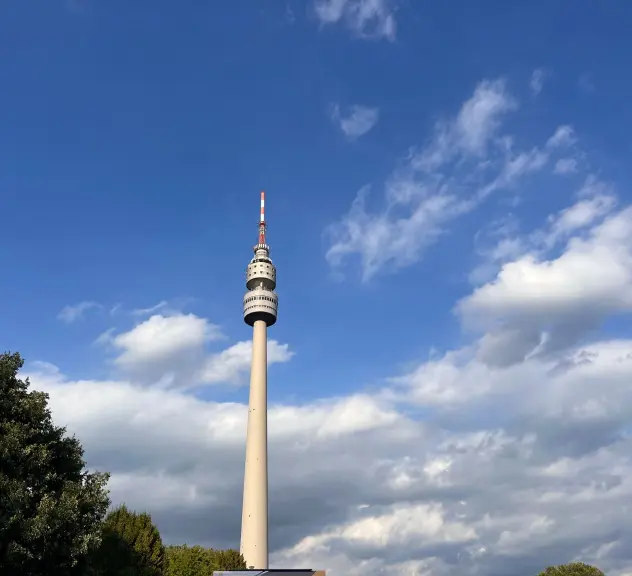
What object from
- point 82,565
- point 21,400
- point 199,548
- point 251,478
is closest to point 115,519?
point 199,548

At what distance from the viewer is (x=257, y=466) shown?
12825cm

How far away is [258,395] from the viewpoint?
13525 centimetres

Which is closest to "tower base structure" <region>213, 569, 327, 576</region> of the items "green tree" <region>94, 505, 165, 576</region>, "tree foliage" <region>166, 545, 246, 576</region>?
"green tree" <region>94, 505, 165, 576</region>

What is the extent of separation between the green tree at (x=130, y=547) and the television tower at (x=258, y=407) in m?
49.5

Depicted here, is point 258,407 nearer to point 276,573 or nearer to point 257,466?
point 257,466

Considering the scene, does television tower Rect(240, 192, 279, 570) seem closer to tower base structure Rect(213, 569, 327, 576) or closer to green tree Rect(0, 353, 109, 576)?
tower base structure Rect(213, 569, 327, 576)

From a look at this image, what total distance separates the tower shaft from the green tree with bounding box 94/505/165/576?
164 feet

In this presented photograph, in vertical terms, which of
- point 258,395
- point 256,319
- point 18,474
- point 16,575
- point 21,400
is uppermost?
point 256,319

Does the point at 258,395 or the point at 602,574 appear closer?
the point at 602,574

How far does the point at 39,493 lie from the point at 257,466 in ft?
287

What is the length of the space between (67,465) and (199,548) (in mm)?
36873

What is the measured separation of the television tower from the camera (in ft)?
401

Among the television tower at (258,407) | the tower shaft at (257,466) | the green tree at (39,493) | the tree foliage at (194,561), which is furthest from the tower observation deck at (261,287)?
the green tree at (39,493)

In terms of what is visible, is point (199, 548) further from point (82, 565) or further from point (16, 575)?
point (16, 575)
